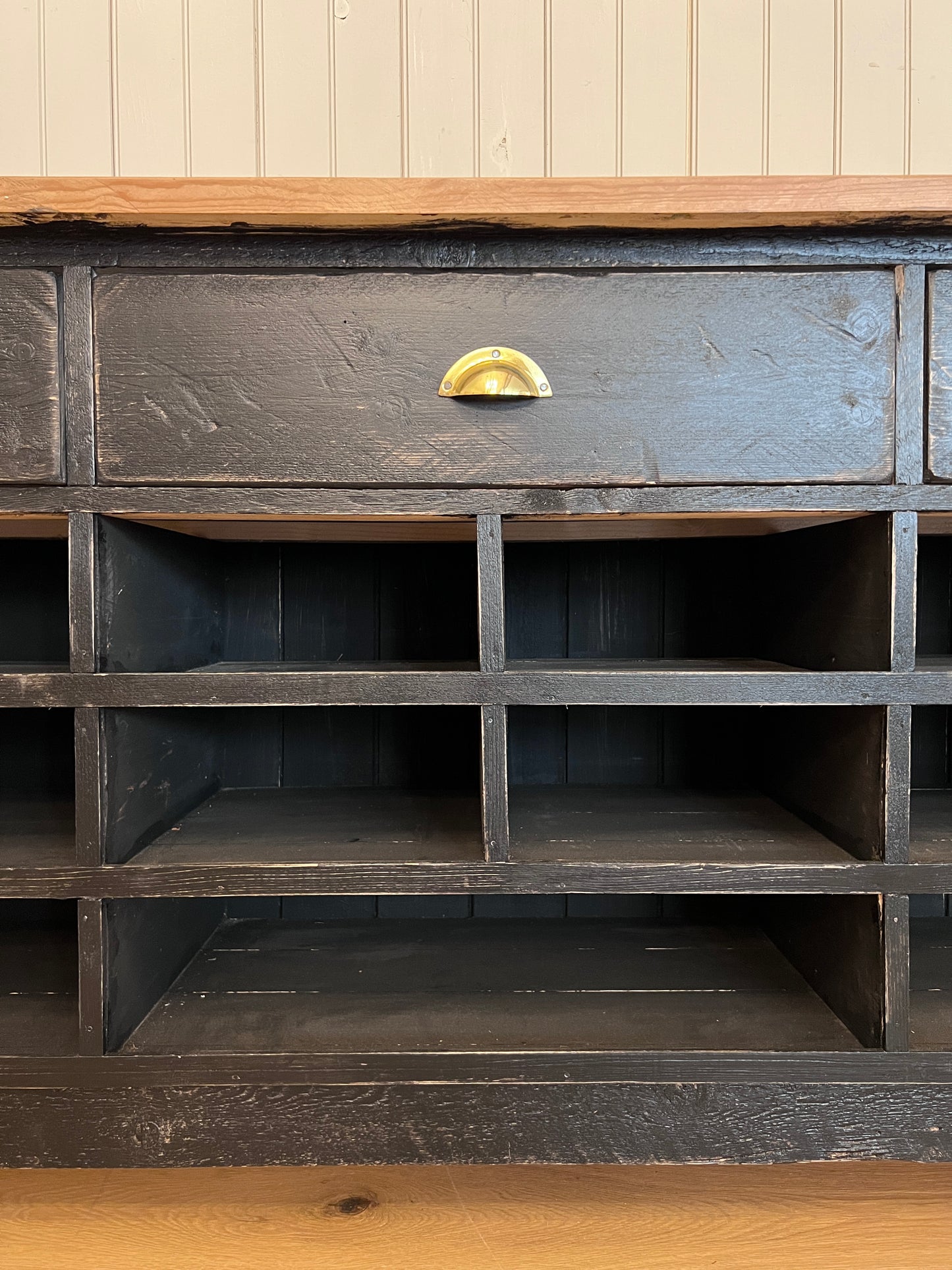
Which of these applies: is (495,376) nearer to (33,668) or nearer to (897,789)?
(897,789)

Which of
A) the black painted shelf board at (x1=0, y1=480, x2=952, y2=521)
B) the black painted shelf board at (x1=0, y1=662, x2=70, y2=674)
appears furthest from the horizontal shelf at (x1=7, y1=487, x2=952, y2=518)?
the black painted shelf board at (x1=0, y1=662, x2=70, y2=674)

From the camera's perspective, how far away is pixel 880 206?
737 mm

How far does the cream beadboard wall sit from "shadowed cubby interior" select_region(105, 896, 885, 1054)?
123 centimetres

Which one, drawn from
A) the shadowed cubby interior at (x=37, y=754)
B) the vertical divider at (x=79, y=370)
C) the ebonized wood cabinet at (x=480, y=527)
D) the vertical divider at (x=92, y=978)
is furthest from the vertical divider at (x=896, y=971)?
the shadowed cubby interior at (x=37, y=754)

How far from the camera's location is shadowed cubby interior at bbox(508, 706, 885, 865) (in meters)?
0.84

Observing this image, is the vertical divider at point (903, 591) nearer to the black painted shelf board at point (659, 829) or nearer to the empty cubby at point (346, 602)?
the black painted shelf board at point (659, 829)

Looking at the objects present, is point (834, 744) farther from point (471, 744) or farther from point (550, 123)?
point (550, 123)

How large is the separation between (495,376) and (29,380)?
0.48 m

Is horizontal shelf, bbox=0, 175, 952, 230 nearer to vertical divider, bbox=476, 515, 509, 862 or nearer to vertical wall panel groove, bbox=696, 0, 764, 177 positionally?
vertical divider, bbox=476, 515, 509, 862

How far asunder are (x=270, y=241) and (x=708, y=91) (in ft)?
3.13

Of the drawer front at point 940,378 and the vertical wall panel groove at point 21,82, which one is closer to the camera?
the drawer front at point 940,378

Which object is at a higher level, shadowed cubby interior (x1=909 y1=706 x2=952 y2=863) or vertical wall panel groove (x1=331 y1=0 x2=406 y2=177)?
vertical wall panel groove (x1=331 y1=0 x2=406 y2=177)

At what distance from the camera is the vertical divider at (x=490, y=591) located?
0.79 m

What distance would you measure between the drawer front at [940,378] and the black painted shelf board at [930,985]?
0.61 metres
